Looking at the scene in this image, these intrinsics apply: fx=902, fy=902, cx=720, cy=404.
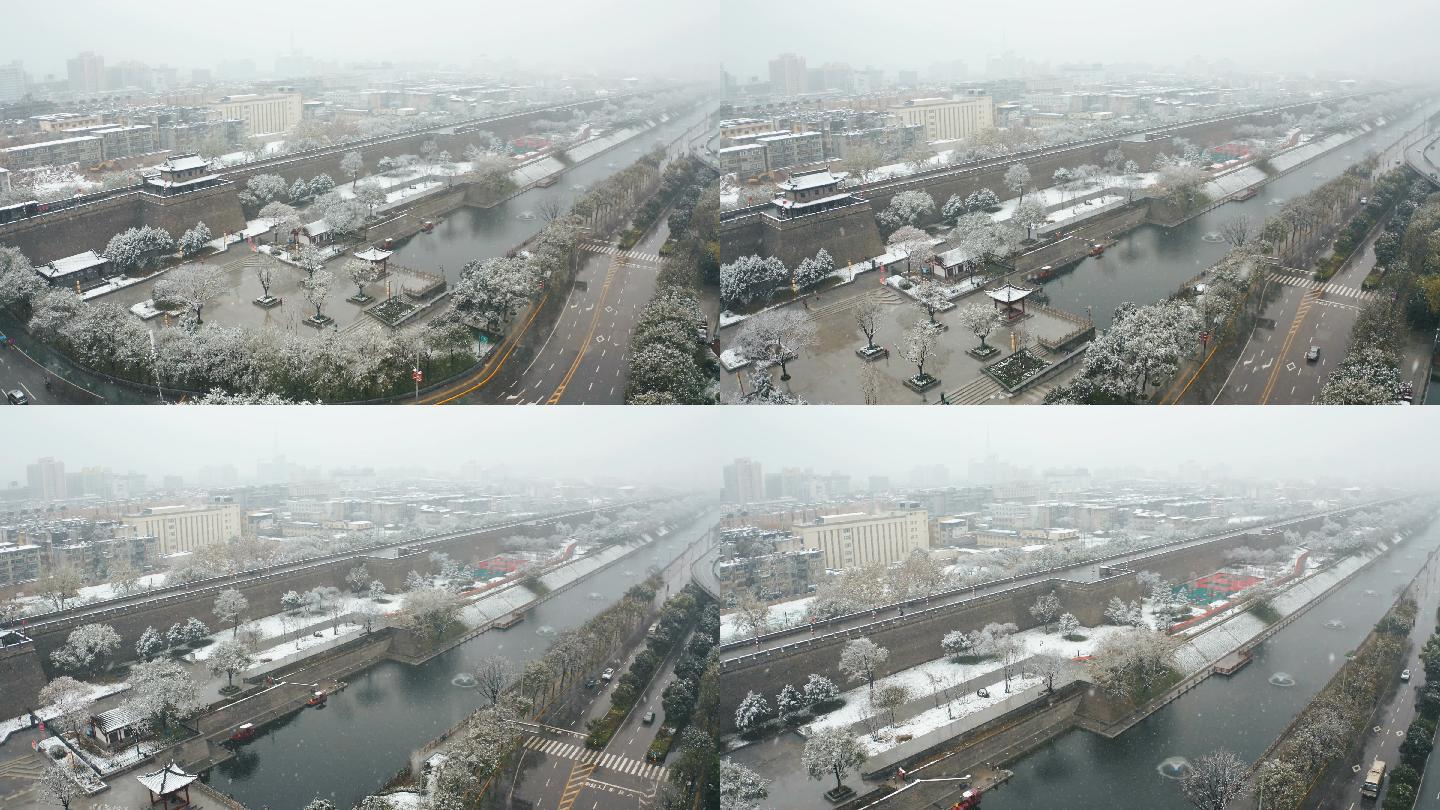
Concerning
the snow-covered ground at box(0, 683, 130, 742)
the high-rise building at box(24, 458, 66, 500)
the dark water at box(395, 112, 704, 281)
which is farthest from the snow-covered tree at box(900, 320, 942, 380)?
→ the high-rise building at box(24, 458, 66, 500)

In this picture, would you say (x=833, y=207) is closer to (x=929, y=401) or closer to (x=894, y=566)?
(x=929, y=401)

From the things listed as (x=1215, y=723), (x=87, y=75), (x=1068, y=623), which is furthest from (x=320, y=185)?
(x=1215, y=723)

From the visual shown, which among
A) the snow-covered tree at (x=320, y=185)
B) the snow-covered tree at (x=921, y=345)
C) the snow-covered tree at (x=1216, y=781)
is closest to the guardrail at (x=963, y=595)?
the snow-covered tree at (x=1216, y=781)

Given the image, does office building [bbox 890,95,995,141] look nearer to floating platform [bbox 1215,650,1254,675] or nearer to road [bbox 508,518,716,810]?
floating platform [bbox 1215,650,1254,675]

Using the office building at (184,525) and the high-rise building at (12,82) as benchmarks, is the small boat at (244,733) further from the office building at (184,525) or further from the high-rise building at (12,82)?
the high-rise building at (12,82)

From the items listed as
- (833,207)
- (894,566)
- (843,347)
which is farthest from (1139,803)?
(833,207)

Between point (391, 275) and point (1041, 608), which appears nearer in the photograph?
point (1041, 608)

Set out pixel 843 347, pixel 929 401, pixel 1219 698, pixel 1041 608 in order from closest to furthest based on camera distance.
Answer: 1. pixel 1219 698
2. pixel 1041 608
3. pixel 929 401
4. pixel 843 347
